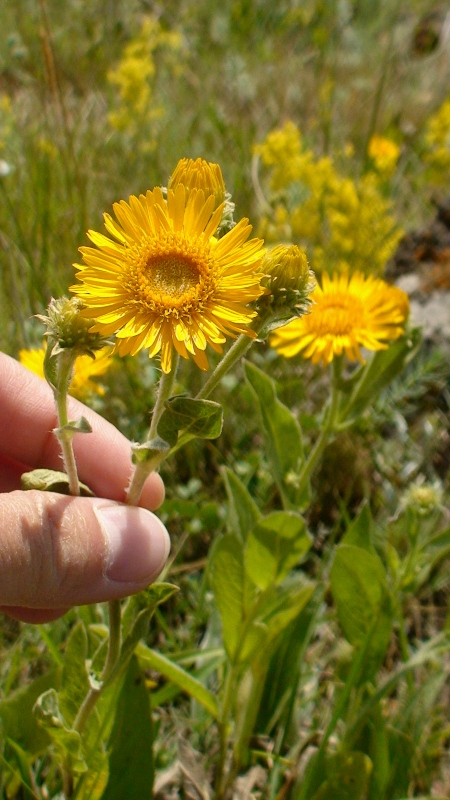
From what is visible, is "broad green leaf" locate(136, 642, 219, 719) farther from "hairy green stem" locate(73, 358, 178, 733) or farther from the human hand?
the human hand

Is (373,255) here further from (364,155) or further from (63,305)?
(63,305)

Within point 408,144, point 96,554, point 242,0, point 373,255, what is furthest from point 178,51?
point 96,554

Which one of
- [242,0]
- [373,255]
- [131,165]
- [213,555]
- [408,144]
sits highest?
[242,0]

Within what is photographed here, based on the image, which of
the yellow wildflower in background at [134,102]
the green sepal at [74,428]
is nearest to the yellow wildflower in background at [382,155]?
the yellow wildflower in background at [134,102]

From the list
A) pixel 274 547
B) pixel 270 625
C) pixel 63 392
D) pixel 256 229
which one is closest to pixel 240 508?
pixel 274 547

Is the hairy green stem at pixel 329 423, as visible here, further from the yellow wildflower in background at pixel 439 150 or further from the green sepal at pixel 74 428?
the yellow wildflower in background at pixel 439 150

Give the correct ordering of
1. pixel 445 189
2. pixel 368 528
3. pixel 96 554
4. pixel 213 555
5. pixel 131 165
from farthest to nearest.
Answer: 1. pixel 445 189
2. pixel 131 165
3. pixel 368 528
4. pixel 213 555
5. pixel 96 554

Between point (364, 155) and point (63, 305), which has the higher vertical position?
point (364, 155)

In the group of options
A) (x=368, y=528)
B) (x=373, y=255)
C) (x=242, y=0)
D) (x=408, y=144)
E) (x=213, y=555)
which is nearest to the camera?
(x=213, y=555)
